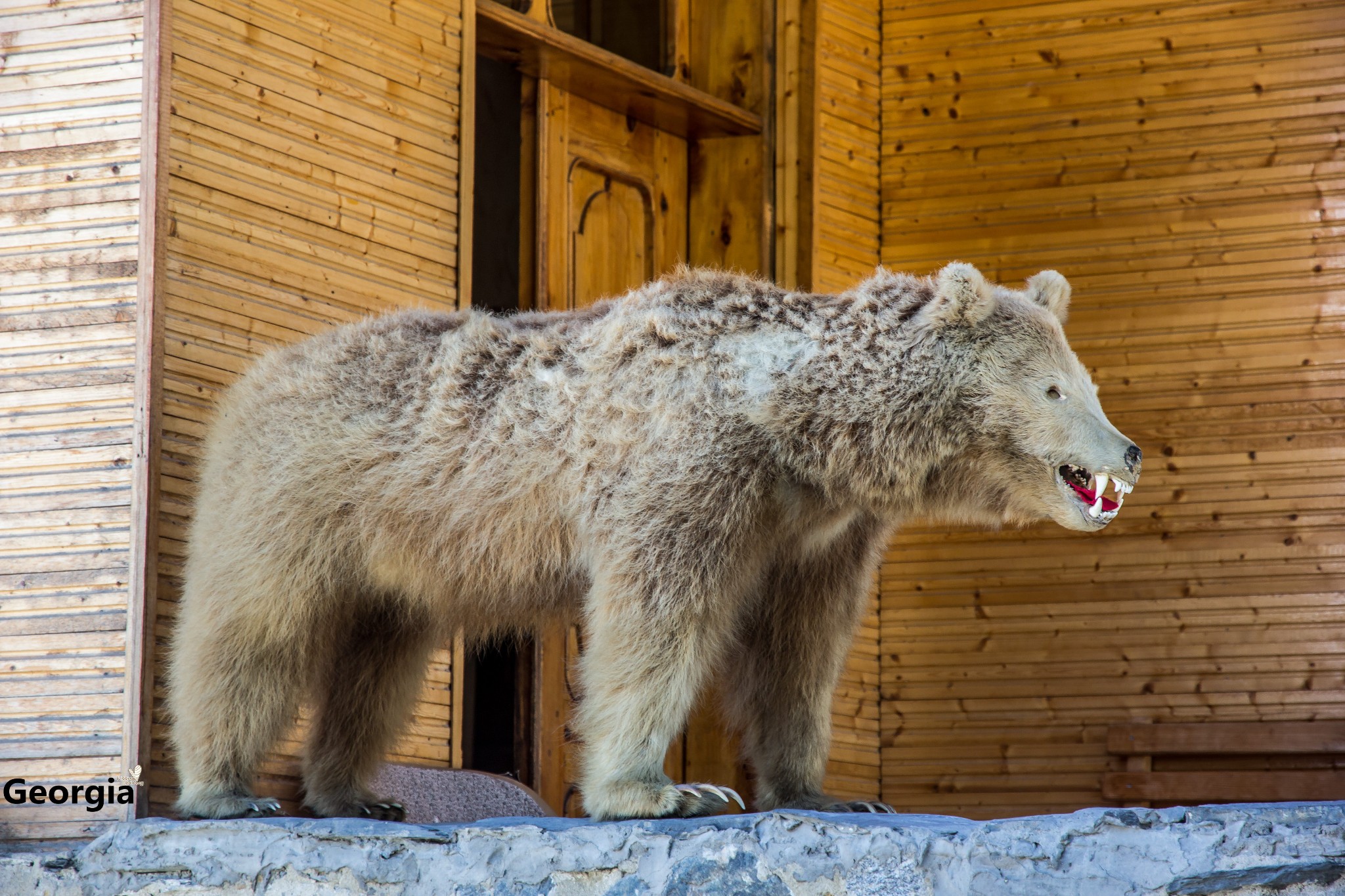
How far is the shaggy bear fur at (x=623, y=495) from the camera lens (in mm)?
3871

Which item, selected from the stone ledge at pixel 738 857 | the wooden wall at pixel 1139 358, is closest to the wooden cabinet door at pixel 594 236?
the wooden wall at pixel 1139 358

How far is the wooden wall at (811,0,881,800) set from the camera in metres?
7.27

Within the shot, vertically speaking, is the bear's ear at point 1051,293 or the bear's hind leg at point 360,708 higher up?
the bear's ear at point 1051,293

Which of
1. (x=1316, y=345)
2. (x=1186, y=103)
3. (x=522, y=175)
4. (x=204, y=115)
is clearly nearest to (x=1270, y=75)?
(x=1186, y=103)

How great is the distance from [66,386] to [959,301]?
2.62 m

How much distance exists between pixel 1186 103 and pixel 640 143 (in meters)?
2.50

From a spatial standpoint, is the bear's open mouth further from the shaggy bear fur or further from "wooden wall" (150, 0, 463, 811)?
"wooden wall" (150, 0, 463, 811)

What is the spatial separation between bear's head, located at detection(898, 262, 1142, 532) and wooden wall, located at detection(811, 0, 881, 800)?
10.4ft

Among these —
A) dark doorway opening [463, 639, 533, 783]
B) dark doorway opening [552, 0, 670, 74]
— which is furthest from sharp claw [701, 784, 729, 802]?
dark doorway opening [552, 0, 670, 74]

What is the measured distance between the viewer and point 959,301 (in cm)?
392

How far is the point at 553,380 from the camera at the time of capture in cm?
417

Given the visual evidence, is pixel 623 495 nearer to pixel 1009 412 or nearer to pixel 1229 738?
pixel 1009 412

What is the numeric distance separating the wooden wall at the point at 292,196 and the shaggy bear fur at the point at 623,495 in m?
0.39

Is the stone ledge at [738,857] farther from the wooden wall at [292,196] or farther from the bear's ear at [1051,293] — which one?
the bear's ear at [1051,293]
